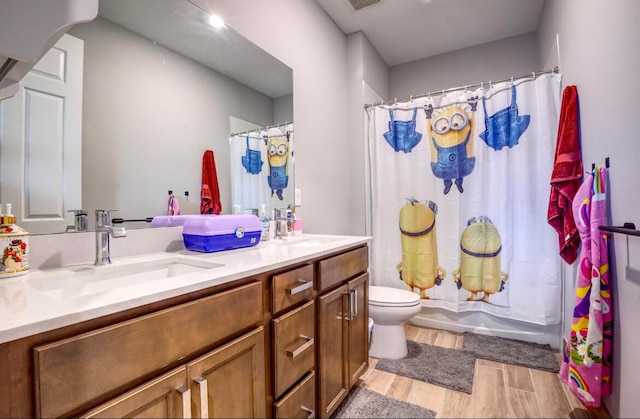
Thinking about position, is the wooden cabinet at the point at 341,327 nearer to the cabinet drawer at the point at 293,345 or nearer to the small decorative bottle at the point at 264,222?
the cabinet drawer at the point at 293,345

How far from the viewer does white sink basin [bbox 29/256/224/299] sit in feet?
2.52

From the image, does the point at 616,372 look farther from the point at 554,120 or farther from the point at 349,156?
the point at 349,156

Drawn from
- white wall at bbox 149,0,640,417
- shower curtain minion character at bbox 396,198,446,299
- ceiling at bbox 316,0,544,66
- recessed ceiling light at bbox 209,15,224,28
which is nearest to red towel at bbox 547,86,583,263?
white wall at bbox 149,0,640,417

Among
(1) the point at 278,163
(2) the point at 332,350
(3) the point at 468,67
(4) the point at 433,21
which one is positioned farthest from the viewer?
(3) the point at 468,67

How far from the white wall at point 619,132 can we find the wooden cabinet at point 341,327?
1046 mm

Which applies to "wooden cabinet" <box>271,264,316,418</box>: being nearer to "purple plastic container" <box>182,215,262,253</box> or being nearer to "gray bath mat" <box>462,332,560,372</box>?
"purple plastic container" <box>182,215,262,253</box>

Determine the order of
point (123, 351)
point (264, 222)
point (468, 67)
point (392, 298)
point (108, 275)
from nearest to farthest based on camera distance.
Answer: point (123, 351) < point (108, 275) < point (264, 222) < point (392, 298) < point (468, 67)

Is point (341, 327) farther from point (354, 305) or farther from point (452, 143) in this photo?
point (452, 143)

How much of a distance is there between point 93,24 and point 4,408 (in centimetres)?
115

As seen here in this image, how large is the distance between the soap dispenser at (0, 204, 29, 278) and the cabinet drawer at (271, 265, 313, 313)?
68 cm

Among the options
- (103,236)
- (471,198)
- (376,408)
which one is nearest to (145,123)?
(103,236)

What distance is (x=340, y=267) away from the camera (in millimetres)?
1396

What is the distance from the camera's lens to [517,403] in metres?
1.53

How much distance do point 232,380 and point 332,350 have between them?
0.60 metres
